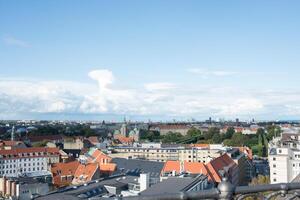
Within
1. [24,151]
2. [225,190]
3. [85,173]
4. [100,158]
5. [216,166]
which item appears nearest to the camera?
[225,190]

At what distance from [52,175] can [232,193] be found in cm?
3800

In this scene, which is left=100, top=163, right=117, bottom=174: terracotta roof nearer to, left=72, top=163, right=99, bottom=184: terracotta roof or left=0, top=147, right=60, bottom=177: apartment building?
left=72, top=163, right=99, bottom=184: terracotta roof

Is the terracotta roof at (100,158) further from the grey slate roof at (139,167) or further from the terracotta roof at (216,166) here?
the terracotta roof at (216,166)

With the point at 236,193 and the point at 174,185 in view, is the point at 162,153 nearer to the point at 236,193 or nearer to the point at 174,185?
the point at 174,185

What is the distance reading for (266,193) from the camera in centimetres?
350

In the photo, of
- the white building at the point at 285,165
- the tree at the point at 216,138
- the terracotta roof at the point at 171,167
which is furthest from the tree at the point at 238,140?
the white building at the point at 285,165

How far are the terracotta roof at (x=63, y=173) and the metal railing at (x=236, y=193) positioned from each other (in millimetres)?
36191

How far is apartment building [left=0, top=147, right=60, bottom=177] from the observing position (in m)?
48.4

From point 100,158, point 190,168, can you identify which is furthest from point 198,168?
point 100,158

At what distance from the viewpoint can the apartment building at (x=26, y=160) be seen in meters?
48.4

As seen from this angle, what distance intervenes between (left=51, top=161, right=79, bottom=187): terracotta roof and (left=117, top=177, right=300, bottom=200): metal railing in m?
36.2

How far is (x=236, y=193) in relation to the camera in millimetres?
3191

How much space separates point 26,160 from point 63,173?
1217 centimetres

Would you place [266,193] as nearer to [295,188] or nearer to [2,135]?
[295,188]
